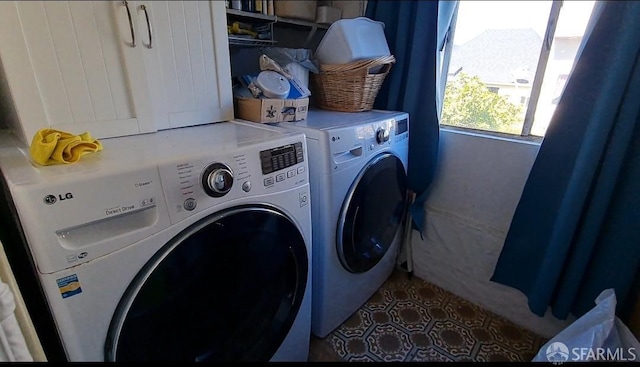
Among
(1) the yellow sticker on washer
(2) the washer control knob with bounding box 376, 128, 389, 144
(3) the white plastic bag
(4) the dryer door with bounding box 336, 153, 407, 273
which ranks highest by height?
(2) the washer control knob with bounding box 376, 128, 389, 144

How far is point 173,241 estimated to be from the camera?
638 millimetres

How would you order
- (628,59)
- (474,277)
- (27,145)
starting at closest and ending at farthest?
1. (27,145)
2. (628,59)
3. (474,277)

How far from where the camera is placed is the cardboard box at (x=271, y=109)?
1.08m

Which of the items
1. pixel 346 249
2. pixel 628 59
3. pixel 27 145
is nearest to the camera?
pixel 27 145

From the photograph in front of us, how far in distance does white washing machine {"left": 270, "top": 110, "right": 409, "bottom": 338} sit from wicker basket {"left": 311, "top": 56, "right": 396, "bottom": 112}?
5 centimetres

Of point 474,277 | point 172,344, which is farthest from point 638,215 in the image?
point 172,344

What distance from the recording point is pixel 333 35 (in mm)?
1276

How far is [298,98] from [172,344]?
0.86 m

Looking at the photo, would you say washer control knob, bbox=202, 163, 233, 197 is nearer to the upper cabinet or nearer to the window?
the upper cabinet

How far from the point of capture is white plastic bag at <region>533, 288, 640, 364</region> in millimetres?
853

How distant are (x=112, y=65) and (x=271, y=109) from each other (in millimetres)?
Result: 473

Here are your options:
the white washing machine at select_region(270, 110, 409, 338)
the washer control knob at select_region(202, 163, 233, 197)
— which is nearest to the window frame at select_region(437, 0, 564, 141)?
the white washing machine at select_region(270, 110, 409, 338)

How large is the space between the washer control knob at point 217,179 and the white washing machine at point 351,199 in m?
0.37

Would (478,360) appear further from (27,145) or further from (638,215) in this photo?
(27,145)
